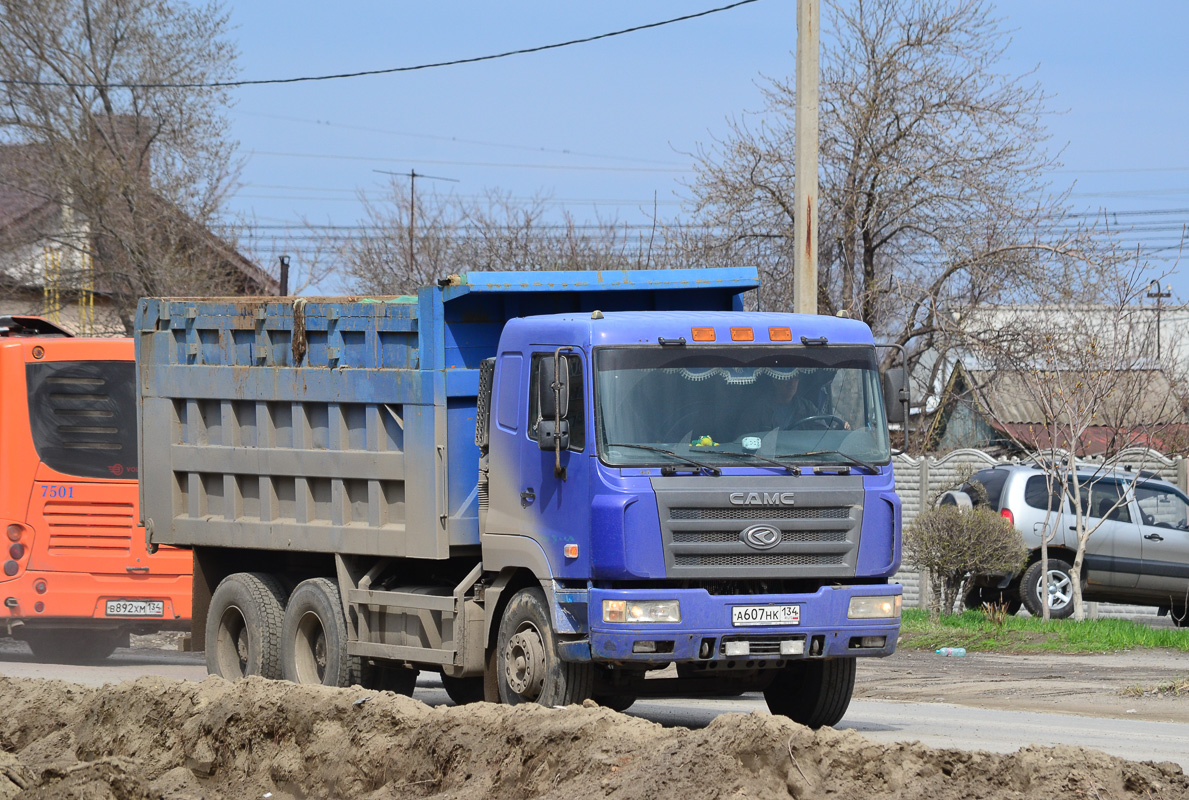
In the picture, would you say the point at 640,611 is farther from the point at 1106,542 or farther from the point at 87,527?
the point at 1106,542

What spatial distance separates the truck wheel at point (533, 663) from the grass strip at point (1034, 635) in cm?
715

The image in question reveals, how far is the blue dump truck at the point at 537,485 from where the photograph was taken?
9289 millimetres

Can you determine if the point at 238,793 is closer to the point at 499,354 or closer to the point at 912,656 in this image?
the point at 499,354

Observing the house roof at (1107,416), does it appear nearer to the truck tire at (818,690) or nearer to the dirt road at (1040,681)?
the dirt road at (1040,681)

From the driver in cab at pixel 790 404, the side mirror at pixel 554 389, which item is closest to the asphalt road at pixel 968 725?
the driver in cab at pixel 790 404

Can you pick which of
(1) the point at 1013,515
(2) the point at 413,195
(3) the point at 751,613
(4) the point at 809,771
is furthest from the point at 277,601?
(2) the point at 413,195

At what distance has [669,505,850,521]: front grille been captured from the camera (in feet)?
30.2

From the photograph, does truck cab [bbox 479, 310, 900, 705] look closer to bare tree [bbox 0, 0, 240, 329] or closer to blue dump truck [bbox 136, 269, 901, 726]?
blue dump truck [bbox 136, 269, 901, 726]

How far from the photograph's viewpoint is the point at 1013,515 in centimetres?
1858

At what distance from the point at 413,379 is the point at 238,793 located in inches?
121

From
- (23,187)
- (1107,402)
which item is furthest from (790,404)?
(23,187)

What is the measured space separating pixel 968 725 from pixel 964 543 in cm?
621

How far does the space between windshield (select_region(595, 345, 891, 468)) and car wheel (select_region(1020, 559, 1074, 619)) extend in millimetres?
9103

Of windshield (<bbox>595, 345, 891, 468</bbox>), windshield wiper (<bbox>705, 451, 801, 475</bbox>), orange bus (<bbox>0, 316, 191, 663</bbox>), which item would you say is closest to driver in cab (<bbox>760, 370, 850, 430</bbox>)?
windshield (<bbox>595, 345, 891, 468</bbox>)
